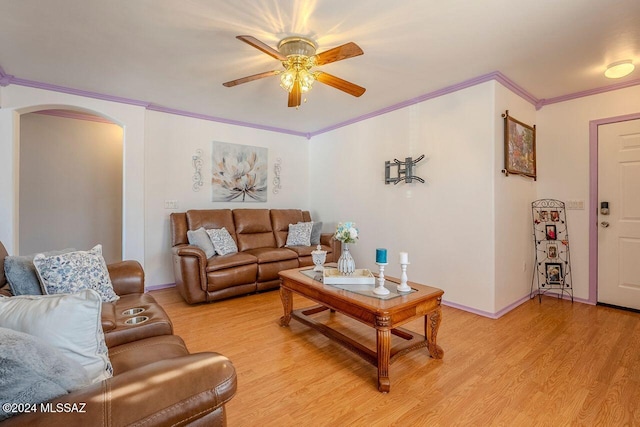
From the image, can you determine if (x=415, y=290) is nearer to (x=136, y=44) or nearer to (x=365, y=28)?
(x=365, y=28)

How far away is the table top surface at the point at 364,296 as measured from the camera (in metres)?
1.87

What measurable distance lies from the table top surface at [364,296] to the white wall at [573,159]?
2475mm

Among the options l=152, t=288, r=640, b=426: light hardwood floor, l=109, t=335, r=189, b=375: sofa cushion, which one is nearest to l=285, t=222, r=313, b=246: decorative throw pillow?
l=152, t=288, r=640, b=426: light hardwood floor

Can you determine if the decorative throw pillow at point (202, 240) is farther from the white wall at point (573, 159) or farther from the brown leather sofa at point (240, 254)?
the white wall at point (573, 159)

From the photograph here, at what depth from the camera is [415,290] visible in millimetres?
2137

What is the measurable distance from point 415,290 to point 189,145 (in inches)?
142

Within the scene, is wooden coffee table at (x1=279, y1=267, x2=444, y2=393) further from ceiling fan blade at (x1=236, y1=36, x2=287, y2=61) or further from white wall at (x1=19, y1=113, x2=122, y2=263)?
white wall at (x1=19, y1=113, x2=122, y2=263)

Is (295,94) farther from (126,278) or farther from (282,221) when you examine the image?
(282,221)

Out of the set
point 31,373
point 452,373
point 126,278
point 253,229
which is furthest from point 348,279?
point 253,229

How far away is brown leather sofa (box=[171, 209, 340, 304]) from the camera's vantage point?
130 inches

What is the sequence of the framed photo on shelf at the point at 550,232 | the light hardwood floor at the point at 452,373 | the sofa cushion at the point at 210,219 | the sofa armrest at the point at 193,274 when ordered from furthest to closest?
the sofa cushion at the point at 210,219, the framed photo on shelf at the point at 550,232, the sofa armrest at the point at 193,274, the light hardwood floor at the point at 452,373

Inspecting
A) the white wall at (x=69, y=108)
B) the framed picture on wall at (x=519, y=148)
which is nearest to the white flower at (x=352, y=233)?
the framed picture on wall at (x=519, y=148)

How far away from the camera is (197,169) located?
429 centimetres

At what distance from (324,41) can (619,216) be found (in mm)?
3535
